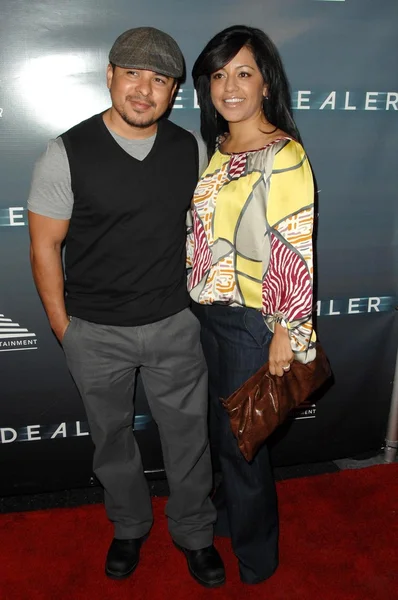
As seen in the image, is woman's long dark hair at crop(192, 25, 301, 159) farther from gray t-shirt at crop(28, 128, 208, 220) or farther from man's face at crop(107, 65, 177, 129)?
gray t-shirt at crop(28, 128, 208, 220)

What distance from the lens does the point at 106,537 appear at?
7.55ft

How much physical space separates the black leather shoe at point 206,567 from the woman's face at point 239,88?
1579mm

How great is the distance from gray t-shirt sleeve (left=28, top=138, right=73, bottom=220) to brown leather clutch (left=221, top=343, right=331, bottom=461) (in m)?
0.83

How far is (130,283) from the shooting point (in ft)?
6.16

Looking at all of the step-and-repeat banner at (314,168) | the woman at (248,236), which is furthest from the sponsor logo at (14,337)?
the woman at (248,236)

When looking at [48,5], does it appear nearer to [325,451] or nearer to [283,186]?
[283,186]

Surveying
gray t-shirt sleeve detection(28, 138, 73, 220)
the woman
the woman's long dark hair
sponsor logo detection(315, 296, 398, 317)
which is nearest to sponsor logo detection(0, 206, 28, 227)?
gray t-shirt sleeve detection(28, 138, 73, 220)

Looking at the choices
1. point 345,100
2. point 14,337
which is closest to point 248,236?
point 345,100

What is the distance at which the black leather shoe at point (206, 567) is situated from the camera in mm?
2061

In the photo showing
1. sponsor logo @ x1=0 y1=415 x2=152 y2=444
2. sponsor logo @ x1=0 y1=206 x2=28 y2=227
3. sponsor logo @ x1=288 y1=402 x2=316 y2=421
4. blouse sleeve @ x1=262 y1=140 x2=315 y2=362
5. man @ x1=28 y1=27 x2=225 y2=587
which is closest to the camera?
blouse sleeve @ x1=262 y1=140 x2=315 y2=362

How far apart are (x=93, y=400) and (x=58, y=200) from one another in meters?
0.71

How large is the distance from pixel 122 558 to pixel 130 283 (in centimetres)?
107

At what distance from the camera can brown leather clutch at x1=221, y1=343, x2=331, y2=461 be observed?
71.5 inches

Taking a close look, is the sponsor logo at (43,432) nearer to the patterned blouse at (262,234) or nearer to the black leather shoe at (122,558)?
the black leather shoe at (122,558)
